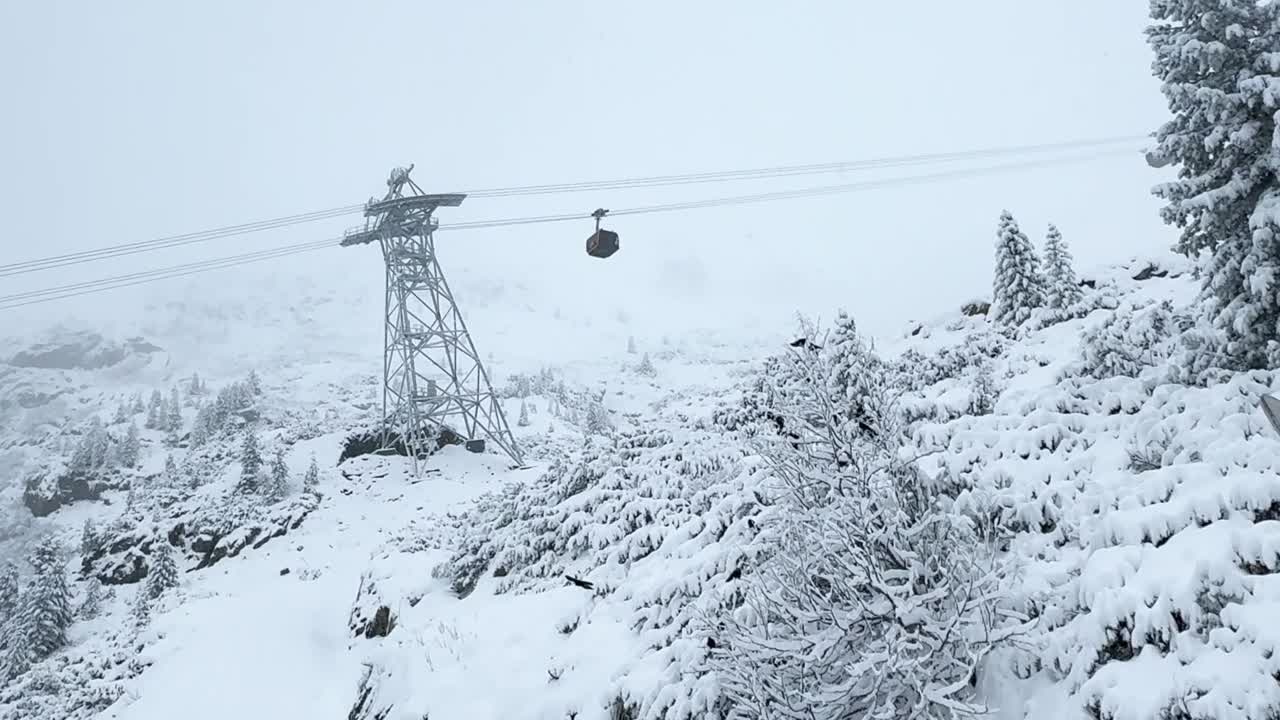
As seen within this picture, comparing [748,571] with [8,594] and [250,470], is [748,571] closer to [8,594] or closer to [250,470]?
[250,470]

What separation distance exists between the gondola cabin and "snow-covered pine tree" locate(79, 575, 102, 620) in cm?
3695

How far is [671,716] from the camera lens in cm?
686

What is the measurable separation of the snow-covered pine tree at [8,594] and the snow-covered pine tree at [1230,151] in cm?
5593

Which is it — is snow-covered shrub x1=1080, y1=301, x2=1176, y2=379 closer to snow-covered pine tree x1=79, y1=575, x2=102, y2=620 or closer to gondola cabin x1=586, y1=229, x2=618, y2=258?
gondola cabin x1=586, y1=229, x2=618, y2=258

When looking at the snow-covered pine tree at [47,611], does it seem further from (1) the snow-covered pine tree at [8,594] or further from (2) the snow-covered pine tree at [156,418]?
(2) the snow-covered pine tree at [156,418]

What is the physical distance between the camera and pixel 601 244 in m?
16.3

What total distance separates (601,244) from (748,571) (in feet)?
33.1

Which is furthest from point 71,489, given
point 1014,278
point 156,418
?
point 1014,278

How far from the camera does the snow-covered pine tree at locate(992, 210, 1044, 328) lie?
2044 cm

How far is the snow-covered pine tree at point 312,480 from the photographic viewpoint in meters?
37.6

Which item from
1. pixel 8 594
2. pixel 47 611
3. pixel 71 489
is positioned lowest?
pixel 71 489

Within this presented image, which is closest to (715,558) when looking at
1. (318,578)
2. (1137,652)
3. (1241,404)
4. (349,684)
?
A: (1137,652)

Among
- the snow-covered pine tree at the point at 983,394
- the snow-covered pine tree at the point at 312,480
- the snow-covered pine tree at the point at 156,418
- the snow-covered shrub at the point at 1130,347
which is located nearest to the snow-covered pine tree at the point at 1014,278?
the snow-covered pine tree at the point at 983,394

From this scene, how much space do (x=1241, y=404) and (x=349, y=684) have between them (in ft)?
55.1
